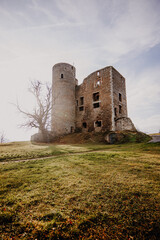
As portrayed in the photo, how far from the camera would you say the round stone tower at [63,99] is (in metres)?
19.5

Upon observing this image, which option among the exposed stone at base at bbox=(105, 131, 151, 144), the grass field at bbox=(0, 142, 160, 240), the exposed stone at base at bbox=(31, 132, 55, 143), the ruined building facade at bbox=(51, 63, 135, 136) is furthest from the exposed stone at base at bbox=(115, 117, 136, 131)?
the grass field at bbox=(0, 142, 160, 240)

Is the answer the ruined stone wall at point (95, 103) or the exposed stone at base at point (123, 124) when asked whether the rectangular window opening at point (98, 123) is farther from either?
the exposed stone at base at point (123, 124)

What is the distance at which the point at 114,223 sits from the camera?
1385 millimetres

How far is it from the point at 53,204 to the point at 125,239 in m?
1.10

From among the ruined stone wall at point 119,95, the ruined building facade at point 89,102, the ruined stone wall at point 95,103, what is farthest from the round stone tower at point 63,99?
the ruined stone wall at point 119,95

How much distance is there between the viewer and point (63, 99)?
795 inches

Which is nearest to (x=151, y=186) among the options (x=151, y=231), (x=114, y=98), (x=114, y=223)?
(x=151, y=231)

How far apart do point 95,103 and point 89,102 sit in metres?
1.11

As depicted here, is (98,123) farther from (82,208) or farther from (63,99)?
(82,208)

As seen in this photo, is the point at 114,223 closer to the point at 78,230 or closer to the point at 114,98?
the point at 78,230

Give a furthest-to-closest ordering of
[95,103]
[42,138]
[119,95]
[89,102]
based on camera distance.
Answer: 1. [89,102]
2. [95,103]
3. [119,95]
4. [42,138]

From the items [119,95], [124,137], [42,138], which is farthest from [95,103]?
[42,138]

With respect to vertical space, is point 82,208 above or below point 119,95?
below

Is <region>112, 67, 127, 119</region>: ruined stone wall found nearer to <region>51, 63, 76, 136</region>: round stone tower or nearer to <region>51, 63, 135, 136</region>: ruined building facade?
<region>51, 63, 135, 136</region>: ruined building facade
